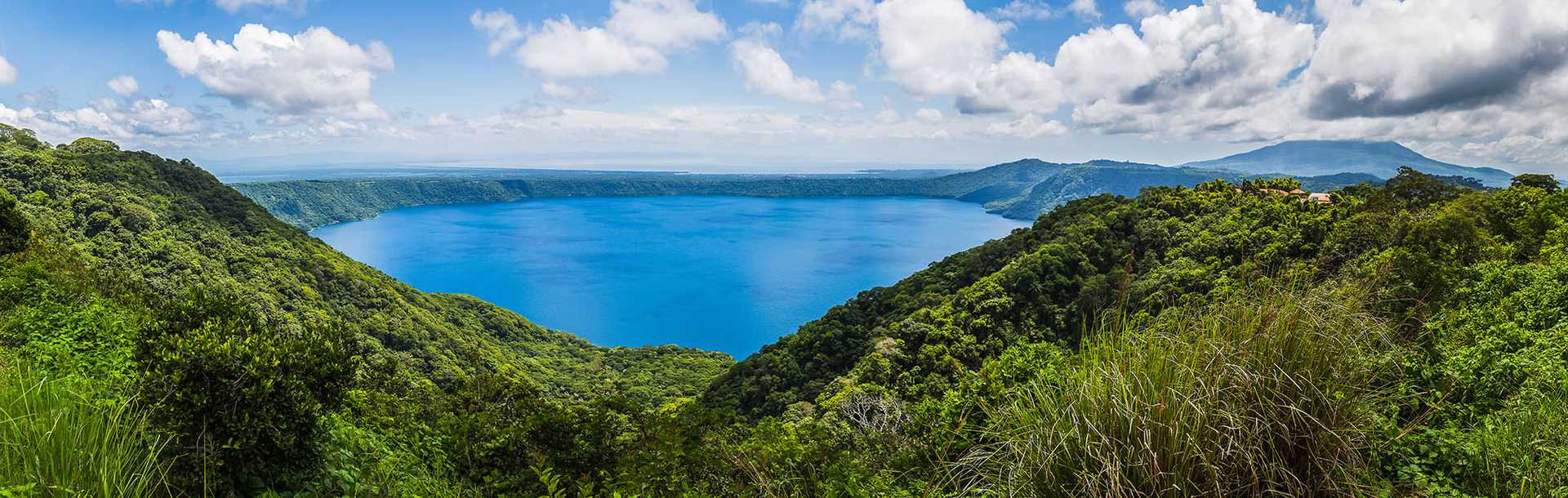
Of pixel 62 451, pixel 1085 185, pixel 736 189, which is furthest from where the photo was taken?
pixel 736 189

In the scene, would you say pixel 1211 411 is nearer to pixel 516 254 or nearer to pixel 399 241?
pixel 516 254

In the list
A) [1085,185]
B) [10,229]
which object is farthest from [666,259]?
[1085,185]

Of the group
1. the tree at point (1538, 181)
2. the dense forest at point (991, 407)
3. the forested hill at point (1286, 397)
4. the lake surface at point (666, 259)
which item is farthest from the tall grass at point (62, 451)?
the lake surface at point (666, 259)

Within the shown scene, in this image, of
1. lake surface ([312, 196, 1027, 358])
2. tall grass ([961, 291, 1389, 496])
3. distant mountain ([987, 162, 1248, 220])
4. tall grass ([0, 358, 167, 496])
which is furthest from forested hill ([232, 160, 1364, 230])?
tall grass ([0, 358, 167, 496])

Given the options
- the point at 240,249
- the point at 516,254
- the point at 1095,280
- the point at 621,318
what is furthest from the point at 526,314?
the point at 1095,280

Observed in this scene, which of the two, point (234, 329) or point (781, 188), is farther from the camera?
point (781, 188)

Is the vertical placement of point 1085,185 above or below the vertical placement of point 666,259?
above

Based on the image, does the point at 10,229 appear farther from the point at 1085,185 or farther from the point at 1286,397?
the point at 1085,185
